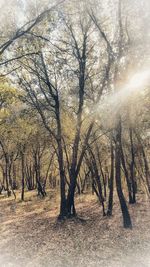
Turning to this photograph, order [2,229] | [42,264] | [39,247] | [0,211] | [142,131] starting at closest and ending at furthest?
[42,264] → [39,247] → [2,229] → [142,131] → [0,211]

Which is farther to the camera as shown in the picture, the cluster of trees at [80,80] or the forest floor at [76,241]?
the cluster of trees at [80,80]

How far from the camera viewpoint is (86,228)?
1744 centimetres

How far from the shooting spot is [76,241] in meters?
14.5

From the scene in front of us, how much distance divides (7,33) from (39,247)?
31.1 ft

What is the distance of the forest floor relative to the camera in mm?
11172

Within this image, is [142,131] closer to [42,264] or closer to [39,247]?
[39,247]

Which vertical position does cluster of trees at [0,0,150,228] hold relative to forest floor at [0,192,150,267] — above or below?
above

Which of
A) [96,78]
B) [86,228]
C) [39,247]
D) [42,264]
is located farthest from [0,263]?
[96,78]

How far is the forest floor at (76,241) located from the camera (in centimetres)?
1117

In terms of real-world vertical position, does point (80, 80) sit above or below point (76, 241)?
above

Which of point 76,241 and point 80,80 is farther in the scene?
point 80,80

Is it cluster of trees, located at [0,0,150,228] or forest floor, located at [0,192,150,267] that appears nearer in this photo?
forest floor, located at [0,192,150,267]

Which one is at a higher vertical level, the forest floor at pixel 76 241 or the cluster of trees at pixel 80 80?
the cluster of trees at pixel 80 80

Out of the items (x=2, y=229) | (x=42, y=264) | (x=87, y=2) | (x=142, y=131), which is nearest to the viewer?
(x=42, y=264)
